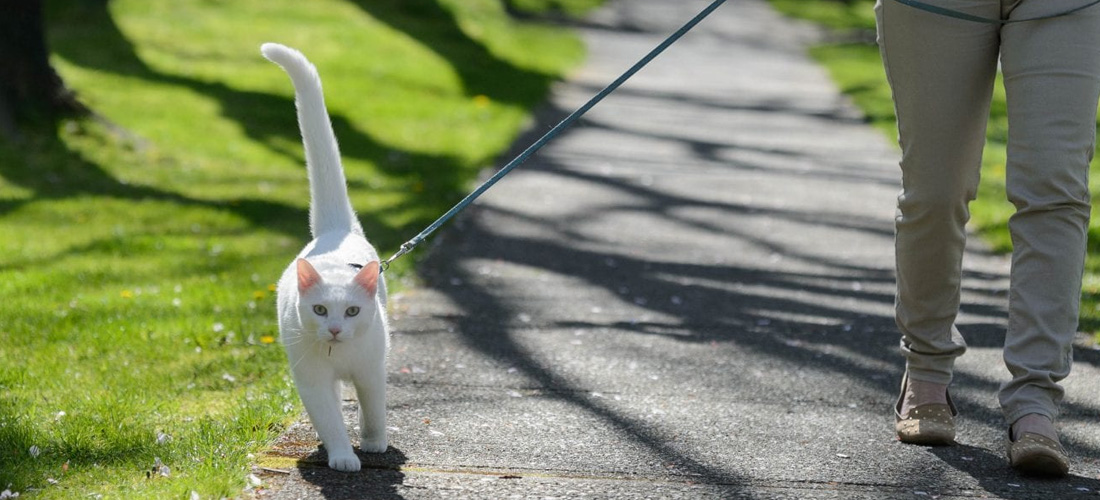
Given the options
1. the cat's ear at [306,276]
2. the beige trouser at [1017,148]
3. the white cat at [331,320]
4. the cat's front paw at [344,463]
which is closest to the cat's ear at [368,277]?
the white cat at [331,320]

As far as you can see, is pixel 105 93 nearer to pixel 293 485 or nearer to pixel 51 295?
pixel 51 295

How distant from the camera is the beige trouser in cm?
351

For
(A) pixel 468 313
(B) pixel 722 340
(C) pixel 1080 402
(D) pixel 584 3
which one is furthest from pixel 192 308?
(D) pixel 584 3

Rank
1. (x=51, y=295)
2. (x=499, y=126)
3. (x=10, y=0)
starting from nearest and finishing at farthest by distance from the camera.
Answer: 1. (x=51, y=295)
2. (x=10, y=0)
3. (x=499, y=126)

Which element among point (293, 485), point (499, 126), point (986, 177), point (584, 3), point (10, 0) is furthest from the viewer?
point (584, 3)

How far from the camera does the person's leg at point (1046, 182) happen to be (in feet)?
11.5

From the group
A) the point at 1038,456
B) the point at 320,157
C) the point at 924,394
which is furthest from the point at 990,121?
the point at 320,157

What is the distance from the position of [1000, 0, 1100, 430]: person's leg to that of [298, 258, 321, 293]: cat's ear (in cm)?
189

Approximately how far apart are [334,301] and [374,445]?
0.56 m

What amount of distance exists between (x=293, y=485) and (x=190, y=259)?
3374mm

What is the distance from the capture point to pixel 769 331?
17.9 feet

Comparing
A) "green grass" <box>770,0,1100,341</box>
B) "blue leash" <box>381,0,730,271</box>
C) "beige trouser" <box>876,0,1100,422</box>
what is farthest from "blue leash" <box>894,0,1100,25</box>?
"green grass" <box>770,0,1100,341</box>

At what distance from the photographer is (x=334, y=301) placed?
10.8 ft

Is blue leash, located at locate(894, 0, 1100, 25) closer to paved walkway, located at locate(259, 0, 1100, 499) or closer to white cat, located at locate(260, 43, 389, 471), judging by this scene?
paved walkway, located at locate(259, 0, 1100, 499)
